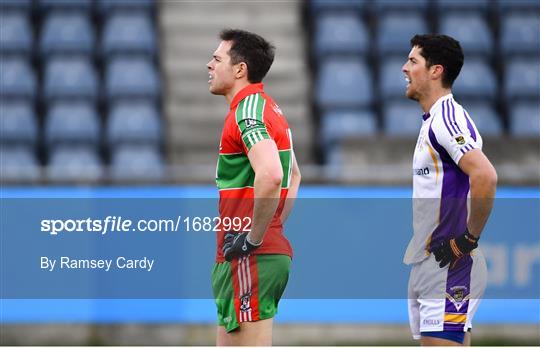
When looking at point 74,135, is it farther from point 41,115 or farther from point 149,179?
point 149,179

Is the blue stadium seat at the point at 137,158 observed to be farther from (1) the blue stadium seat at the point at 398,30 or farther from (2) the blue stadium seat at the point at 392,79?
(1) the blue stadium seat at the point at 398,30

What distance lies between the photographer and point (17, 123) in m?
11.7

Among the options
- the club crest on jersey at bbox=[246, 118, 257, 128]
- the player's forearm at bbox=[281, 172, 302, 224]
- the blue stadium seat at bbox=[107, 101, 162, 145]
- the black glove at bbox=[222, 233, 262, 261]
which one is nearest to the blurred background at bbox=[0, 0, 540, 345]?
the blue stadium seat at bbox=[107, 101, 162, 145]

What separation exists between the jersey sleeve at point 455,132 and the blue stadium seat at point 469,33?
25.8ft

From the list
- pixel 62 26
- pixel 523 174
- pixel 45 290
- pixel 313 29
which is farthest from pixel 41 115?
pixel 45 290

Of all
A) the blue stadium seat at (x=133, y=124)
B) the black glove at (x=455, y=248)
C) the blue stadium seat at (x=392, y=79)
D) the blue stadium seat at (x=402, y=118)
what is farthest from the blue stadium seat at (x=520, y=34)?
the black glove at (x=455, y=248)

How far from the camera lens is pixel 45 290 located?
656 cm

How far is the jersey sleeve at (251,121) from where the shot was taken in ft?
17.2

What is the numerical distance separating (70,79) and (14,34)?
3.16ft

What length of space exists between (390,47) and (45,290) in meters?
7.16

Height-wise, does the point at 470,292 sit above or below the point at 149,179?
below

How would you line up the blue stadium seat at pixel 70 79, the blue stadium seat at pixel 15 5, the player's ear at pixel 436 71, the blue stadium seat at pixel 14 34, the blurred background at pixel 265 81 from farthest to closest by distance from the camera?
the blue stadium seat at pixel 15 5 → the blue stadium seat at pixel 14 34 → the blue stadium seat at pixel 70 79 → the blurred background at pixel 265 81 → the player's ear at pixel 436 71

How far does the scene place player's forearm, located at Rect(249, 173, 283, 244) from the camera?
5145mm

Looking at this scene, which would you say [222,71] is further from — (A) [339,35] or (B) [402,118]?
(A) [339,35]
